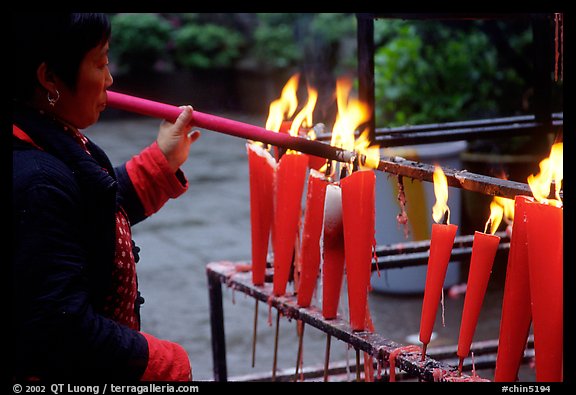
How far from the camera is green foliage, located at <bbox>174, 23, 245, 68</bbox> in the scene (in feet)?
50.2

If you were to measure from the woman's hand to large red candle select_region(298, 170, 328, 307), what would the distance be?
380 mm

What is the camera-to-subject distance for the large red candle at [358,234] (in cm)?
192

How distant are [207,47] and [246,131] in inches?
540

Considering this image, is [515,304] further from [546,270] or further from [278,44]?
[278,44]

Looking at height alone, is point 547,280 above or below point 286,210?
below

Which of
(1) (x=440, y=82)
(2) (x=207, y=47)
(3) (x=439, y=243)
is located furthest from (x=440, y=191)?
(2) (x=207, y=47)

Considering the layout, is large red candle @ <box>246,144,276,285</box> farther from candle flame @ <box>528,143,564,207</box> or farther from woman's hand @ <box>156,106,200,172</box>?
candle flame @ <box>528,143,564,207</box>

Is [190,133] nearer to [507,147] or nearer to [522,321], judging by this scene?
[522,321]

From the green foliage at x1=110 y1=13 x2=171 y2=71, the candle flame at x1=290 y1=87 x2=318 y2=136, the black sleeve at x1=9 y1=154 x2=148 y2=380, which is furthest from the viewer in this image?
the green foliage at x1=110 y1=13 x2=171 y2=71

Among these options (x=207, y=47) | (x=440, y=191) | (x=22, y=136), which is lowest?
(x=440, y=191)

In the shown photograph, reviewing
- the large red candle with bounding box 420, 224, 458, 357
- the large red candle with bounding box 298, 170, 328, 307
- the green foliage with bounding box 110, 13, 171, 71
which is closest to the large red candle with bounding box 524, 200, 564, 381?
the large red candle with bounding box 420, 224, 458, 357

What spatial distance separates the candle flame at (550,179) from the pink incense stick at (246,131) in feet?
1.61

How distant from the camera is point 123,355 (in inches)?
65.3

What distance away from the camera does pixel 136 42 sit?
15.2m
